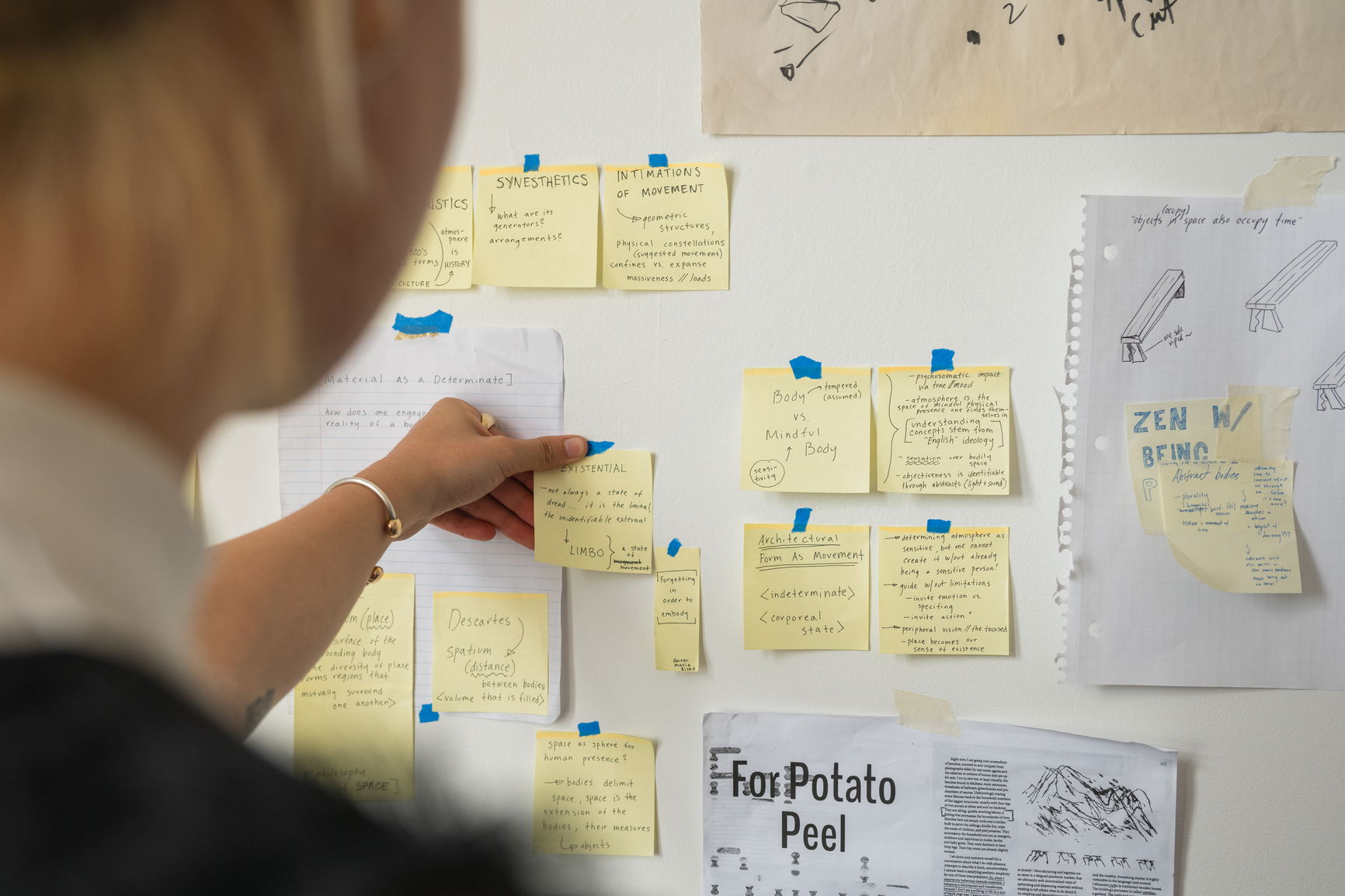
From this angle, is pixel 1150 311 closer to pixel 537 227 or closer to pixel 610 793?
pixel 537 227

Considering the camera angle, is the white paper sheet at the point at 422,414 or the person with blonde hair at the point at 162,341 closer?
the person with blonde hair at the point at 162,341

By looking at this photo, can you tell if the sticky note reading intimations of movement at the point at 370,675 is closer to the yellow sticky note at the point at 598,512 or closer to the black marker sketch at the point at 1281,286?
the yellow sticky note at the point at 598,512

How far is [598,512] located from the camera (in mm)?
939

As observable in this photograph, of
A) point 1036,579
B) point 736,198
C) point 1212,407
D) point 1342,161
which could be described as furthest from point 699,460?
point 1342,161

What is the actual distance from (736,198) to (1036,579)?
52 centimetres

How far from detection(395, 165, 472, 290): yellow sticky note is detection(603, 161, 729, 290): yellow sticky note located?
156 millimetres

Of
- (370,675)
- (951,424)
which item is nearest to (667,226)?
(951,424)

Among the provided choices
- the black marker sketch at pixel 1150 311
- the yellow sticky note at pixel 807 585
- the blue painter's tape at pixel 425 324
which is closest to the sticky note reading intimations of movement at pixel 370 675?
the blue painter's tape at pixel 425 324

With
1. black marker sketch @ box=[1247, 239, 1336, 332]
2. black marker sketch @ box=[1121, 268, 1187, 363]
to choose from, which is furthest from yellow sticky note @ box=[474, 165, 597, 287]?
black marker sketch @ box=[1247, 239, 1336, 332]

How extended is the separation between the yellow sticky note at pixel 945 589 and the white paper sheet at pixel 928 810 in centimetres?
10

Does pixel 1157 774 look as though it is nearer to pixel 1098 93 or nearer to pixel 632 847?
pixel 632 847

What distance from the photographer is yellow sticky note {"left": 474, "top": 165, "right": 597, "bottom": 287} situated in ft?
3.01

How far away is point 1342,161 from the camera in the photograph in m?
0.85

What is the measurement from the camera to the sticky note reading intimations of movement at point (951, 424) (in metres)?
0.89
